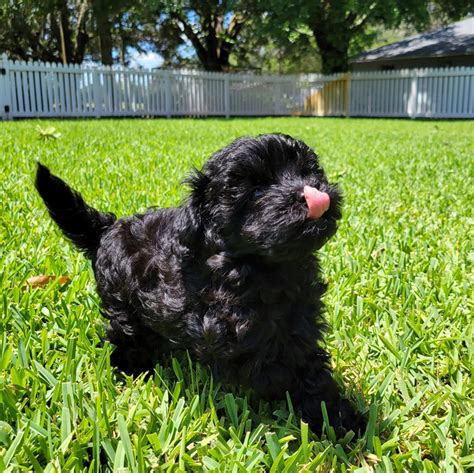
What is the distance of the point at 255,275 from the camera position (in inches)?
61.7

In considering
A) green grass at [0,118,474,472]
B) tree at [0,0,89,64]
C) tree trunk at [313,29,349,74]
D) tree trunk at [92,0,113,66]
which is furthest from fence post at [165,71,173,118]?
green grass at [0,118,474,472]

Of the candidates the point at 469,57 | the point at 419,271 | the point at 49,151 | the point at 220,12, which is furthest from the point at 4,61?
the point at 469,57

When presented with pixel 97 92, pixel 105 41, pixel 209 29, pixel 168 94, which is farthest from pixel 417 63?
pixel 97 92

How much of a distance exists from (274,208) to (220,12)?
2661 cm

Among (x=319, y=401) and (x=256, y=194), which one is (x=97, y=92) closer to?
(x=256, y=194)

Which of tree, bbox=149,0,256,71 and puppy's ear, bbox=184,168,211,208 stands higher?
tree, bbox=149,0,256,71

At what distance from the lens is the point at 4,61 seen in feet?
48.6

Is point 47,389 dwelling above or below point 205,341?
below

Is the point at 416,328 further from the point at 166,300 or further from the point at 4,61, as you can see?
the point at 4,61

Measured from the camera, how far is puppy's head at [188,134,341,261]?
1441 mm

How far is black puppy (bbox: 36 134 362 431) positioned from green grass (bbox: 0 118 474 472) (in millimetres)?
172

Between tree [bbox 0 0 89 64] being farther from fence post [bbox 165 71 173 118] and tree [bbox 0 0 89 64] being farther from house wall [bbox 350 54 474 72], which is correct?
house wall [bbox 350 54 474 72]

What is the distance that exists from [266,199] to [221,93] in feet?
66.8

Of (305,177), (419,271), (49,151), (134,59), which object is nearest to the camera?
(305,177)
